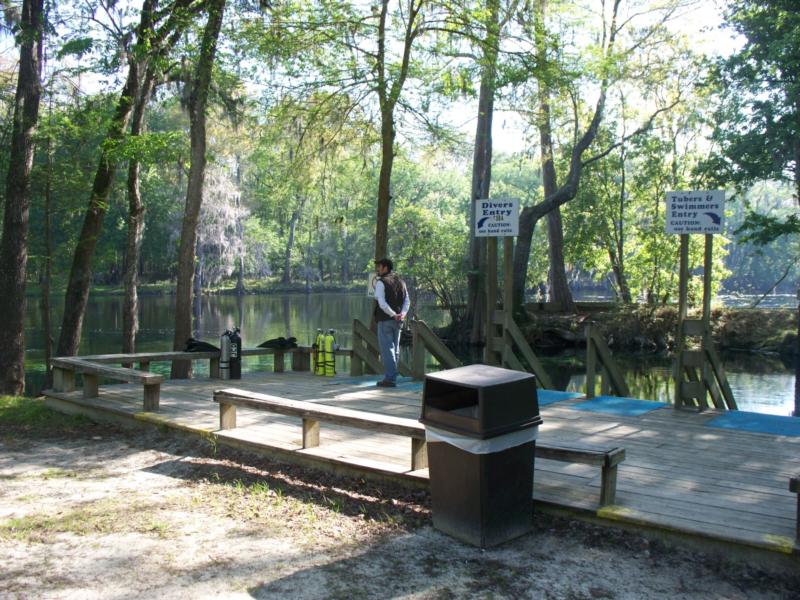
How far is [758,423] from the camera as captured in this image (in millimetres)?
7305

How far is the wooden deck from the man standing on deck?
1.66ft

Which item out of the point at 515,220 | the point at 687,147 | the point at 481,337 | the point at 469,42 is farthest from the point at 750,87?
the point at 515,220

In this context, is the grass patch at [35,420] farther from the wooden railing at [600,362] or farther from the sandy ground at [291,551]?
the wooden railing at [600,362]

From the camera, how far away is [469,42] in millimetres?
12945

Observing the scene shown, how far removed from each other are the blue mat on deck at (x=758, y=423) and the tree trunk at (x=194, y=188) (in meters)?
8.10

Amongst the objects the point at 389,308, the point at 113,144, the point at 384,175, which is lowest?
the point at 389,308

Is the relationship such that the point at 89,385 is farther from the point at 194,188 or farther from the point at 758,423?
the point at 758,423

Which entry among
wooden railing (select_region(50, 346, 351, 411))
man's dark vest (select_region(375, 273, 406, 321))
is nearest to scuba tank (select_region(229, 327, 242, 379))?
wooden railing (select_region(50, 346, 351, 411))

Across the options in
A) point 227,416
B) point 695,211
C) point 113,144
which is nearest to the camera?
point 227,416

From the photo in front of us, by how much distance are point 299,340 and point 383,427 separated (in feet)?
70.8

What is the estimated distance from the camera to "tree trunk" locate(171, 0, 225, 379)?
38.3 feet

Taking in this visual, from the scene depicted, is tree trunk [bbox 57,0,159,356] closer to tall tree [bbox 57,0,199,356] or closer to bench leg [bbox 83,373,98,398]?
tall tree [bbox 57,0,199,356]

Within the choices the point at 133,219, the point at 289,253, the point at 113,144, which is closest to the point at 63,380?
the point at 113,144

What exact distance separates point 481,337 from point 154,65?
51.9ft
